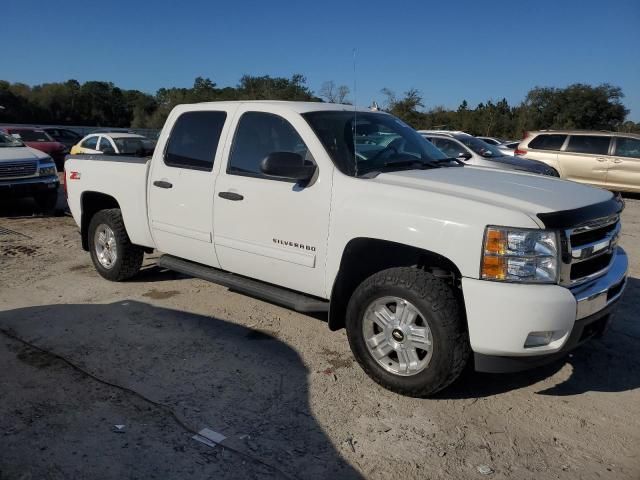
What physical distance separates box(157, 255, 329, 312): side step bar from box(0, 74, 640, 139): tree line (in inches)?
1388

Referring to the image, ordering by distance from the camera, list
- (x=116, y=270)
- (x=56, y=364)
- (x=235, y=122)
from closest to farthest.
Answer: (x=56, y=364)
(x=235, y=122)
(x=116, y=270)

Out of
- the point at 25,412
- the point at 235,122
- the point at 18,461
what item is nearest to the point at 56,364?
the point at 25,412

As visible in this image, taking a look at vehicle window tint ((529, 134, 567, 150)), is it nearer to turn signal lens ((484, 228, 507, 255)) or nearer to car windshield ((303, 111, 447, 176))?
car windshield ((303, 111, 447, 176))

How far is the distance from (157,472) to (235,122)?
2766 millimetres

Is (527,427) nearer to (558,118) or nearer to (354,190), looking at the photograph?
(354,190)

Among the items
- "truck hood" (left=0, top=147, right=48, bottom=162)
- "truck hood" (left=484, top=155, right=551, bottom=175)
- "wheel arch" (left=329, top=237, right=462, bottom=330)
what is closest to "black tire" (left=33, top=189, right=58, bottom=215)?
"truck hood" (left=0, top=147, right=48, bottom=162)

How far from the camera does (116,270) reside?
227 inches

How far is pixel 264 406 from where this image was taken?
344 cm

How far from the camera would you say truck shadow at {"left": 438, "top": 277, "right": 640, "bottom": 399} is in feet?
12.3

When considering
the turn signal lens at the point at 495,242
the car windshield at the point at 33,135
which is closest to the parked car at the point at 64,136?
the car windshield at the point at 33,135

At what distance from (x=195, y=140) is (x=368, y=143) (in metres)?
1.58

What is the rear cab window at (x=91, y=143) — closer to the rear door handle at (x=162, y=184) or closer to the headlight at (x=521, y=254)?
the rear door handle at (x=162, y=184)

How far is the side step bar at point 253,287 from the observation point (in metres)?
3.95

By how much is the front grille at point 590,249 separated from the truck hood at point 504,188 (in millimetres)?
155
